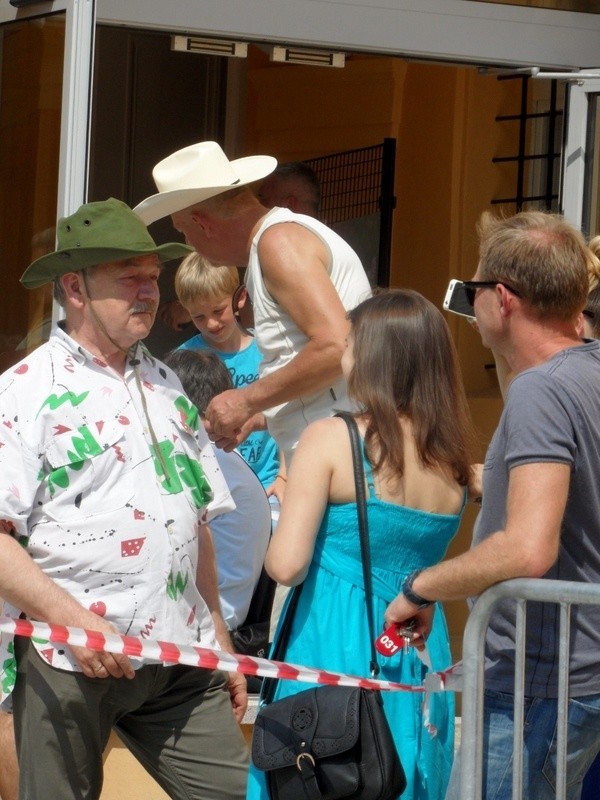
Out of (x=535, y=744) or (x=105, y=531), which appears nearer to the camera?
(x=535, y=744)

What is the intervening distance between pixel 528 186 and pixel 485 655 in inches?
194

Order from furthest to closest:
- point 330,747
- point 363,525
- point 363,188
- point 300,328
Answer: point 363,188 < point 300,328 < point 363,525 < point 330,747

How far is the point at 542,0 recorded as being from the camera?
5344 millimetres

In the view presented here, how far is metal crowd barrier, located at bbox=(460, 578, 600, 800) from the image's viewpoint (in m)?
2.50

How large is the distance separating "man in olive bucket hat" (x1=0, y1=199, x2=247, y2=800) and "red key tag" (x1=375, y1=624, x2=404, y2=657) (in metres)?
0.53

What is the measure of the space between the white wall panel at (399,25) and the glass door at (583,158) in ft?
0.51

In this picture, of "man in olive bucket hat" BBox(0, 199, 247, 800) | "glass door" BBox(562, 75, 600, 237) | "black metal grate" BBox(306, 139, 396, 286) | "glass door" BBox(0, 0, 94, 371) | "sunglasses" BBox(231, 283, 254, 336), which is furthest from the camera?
"black metal grate" BBox(306, 139, 396, 286)

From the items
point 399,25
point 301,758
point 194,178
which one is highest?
point 399,25

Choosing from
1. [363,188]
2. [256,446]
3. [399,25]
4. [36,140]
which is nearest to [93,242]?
[36,140]

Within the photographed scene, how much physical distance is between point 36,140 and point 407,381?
241 cm

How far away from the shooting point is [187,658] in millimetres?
3070

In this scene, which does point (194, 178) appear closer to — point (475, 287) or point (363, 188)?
point (475, 287)

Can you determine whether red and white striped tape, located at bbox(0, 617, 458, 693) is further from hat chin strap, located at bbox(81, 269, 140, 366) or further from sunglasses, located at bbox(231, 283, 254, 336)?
sunglasses, located at bbox(231, 283, 254, 336)

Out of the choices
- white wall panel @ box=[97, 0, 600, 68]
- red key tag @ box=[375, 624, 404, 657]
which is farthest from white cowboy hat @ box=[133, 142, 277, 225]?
red key tag @ box=[375, 624, 404, 657]
